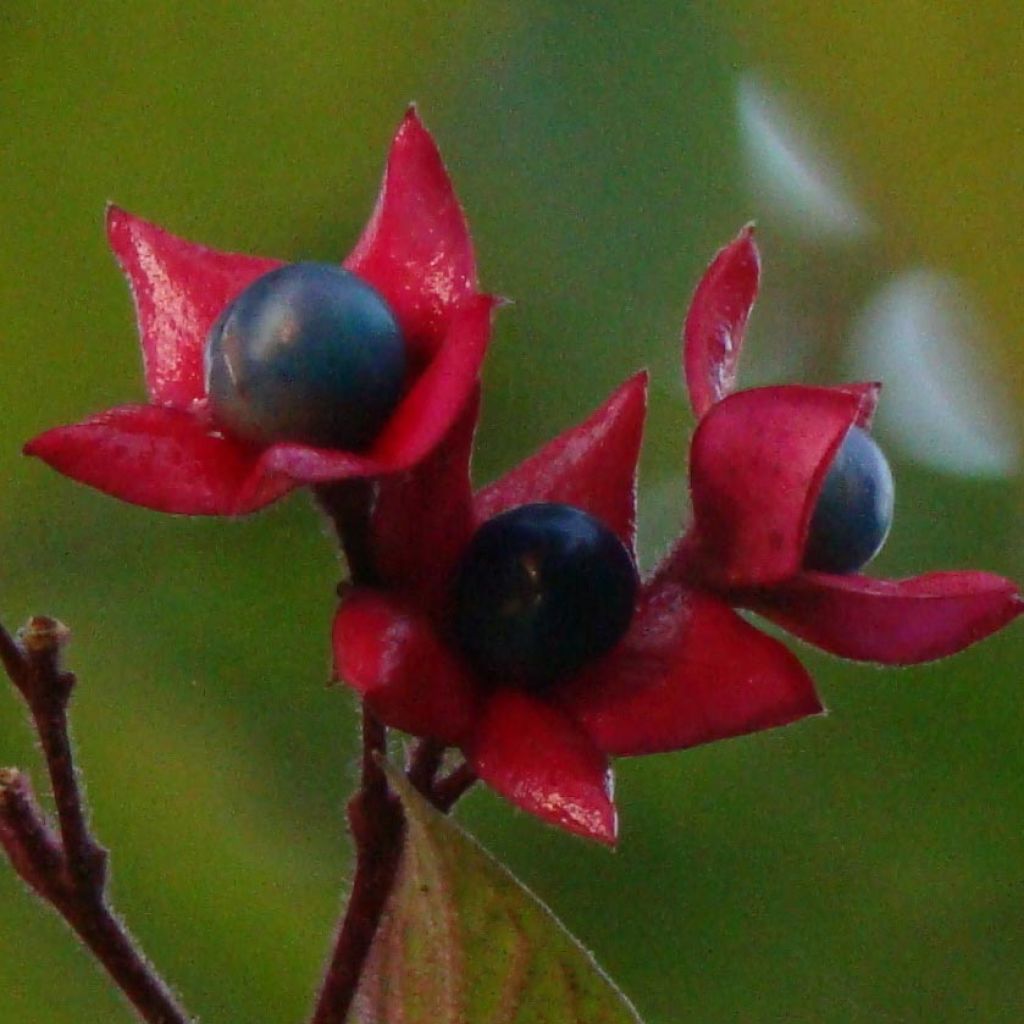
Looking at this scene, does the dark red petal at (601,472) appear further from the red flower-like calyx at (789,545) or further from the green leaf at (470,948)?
the green leaf at (470,948)

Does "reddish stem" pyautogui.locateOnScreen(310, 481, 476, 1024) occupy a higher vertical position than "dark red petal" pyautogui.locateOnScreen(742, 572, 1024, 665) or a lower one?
lower

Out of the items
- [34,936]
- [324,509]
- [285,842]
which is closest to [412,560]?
[324,509]

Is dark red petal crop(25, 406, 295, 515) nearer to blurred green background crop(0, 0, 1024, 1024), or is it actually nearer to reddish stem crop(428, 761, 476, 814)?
reddish stem crop(428, 761, 476, 814)

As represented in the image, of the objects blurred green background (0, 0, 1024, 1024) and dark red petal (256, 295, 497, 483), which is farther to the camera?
blurred green background (0, 0, 1024, 1024)

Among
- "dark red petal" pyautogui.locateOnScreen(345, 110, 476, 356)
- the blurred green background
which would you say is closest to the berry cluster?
"dark red petal" pyautogui.locateOnScreen(345, 110, 476, 356)

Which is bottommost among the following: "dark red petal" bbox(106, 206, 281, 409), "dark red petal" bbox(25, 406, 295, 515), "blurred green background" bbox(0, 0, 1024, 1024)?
"blurred green background" bbox(0, 0, 1024, 1024)

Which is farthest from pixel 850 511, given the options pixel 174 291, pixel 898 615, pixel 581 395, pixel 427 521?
pixel 581 395

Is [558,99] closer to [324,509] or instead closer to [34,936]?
[34,936]
